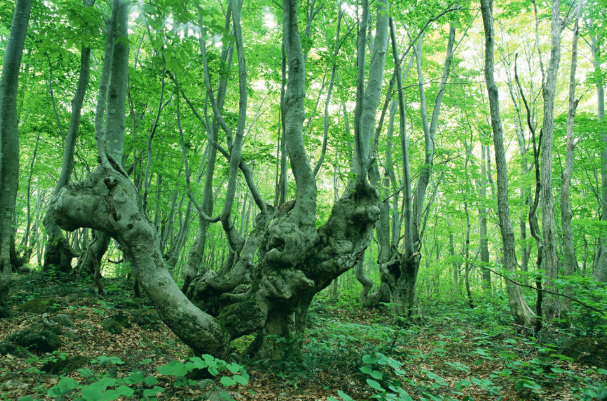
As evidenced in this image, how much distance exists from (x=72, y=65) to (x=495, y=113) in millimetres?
9971

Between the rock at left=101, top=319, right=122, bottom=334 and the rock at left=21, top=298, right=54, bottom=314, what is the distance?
45.7 inches

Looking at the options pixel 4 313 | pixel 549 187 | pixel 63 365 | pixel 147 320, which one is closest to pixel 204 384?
pixel 63 365

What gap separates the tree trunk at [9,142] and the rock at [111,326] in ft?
4.46

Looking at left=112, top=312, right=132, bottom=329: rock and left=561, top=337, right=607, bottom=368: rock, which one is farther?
left=112, top=312, right=132, bottom=329: rock

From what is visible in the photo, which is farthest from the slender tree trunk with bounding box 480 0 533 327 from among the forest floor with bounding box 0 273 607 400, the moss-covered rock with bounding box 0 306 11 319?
the moss-covered rock with bounding box 0 306 11 319

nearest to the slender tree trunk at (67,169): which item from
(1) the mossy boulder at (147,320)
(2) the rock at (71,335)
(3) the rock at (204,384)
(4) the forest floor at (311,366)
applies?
(4) the forest floor at (311,366)

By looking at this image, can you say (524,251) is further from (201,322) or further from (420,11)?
(201,322)

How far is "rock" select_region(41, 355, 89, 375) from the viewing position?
335 cm

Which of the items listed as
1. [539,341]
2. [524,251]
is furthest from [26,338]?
[524,251]

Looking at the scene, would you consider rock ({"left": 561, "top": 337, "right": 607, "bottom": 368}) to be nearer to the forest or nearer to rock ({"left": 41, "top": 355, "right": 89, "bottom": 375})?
the forest

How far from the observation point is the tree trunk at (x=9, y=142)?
14.7 ft

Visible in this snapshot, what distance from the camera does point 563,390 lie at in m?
3.49

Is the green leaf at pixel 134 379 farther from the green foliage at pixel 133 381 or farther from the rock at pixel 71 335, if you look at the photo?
the rock at pixel 71 335

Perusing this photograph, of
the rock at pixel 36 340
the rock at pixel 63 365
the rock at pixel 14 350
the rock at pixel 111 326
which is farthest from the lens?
the rock at pixel 111 326
